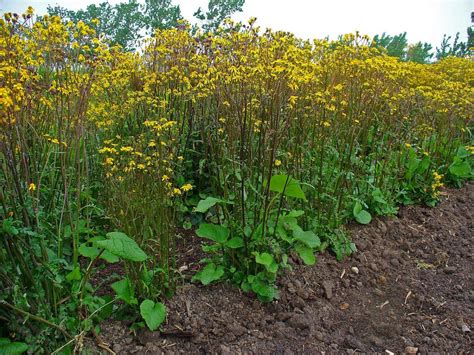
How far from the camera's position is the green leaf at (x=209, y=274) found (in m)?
2.77

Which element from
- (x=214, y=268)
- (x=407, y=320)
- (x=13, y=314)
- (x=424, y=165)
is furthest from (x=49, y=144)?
(x=424, y=165)

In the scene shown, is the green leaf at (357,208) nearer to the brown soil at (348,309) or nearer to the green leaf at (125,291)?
the brown soil at (348,309)

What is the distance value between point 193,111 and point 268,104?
0.93 meters

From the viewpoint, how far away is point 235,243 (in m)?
2.82

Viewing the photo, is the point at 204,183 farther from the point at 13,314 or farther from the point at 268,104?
the point at 13,314

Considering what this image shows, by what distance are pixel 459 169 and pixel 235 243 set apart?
3039 millimetres

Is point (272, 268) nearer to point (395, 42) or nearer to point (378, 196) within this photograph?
point (378, 196)

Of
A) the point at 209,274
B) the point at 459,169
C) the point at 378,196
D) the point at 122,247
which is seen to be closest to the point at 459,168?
the point at 459,169

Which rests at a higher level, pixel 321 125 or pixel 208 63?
pixel 208 63

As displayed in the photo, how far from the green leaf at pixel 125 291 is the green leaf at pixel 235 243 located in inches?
24.8

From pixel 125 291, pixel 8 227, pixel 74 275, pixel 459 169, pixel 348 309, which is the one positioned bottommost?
pixel 348 309

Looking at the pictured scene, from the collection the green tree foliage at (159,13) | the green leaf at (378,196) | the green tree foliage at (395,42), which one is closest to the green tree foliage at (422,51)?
the green tree foliage at (395,42)

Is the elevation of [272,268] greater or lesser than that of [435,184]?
lesser

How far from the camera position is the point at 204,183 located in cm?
363
